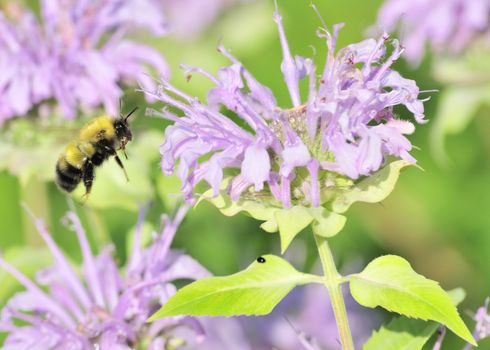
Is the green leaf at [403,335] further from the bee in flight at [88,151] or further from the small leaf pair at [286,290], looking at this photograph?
the bee in flight at [88,151]

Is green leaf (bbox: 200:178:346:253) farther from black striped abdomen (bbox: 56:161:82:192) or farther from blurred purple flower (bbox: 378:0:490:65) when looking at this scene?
blurred purple flower (bbox: 378:0:490:65)

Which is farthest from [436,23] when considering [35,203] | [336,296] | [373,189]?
[336,296]

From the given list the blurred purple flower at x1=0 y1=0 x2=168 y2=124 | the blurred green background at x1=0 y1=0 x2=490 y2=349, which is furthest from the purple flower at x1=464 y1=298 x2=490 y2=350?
the blurred purple flower at x1=0 y1=0 x2=168 y2=124

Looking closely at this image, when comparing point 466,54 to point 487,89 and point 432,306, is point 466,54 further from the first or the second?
point 432,306

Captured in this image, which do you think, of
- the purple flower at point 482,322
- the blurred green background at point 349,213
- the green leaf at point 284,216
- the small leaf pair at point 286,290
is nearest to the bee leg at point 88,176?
the blurred green background at point 349,213

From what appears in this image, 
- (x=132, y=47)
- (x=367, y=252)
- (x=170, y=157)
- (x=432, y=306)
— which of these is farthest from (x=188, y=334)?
(x=367, y=252)

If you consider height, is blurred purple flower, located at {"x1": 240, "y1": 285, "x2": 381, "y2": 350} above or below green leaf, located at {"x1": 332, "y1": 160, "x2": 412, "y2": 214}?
below
